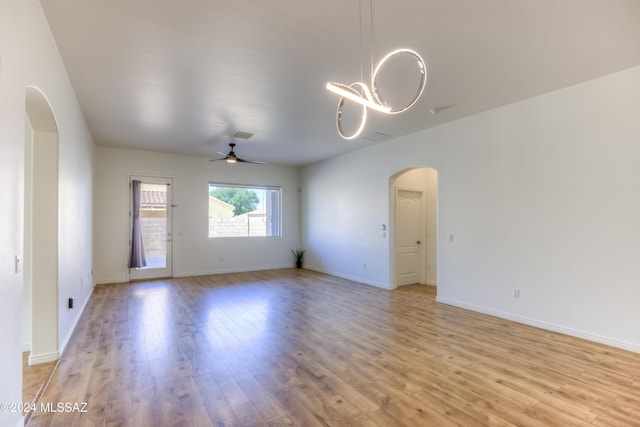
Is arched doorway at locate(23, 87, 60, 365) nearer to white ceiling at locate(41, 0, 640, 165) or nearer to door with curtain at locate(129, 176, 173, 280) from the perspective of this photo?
white ceiling at locate(41, 0, 640, 165)

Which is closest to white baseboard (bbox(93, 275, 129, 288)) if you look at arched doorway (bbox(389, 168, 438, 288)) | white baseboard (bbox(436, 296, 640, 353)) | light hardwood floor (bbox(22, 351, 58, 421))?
light hardwood floor (bbox(22, 351, 58, 421))

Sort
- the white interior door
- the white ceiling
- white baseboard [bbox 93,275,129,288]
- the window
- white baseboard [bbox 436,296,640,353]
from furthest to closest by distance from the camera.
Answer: the window
white baseboard [bbox 93,275,129,288]
the white interior door
white baseboard [bbox 436,296,640,353]
the white ceiling

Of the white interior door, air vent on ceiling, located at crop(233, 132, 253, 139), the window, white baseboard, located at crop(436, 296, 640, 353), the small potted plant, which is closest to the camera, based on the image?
white baseboard, located at crop(436, 296, 640, 353)

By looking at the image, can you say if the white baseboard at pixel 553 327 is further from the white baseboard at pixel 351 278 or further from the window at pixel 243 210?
the window at pixel 243 210

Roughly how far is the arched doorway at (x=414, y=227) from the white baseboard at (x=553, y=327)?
1.64 meters

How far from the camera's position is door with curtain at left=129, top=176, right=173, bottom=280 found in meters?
7.20

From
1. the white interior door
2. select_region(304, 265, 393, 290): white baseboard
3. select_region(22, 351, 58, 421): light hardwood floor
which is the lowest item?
select_region(304, 265, 393, 290): white baseboard

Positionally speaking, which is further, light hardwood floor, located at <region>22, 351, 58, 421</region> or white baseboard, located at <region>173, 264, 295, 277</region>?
white baseboard, located at <region>173, 264, 295, 277</region>

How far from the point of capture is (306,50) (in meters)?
2.96

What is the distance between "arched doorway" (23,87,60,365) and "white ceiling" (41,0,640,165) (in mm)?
900

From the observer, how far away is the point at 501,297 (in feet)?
14.6

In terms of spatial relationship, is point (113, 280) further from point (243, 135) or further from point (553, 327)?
point (553, 327)

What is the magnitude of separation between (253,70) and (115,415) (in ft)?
10.7

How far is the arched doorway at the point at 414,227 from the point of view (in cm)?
655
